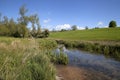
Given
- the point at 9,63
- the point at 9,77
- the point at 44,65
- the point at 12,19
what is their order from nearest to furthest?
1. the point at 9,77
2. the point at 9,63
3. the point at 44,65
4. the point at 12,19

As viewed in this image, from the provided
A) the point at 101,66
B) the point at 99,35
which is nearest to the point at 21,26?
the point at 99,35

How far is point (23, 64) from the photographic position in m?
5.74

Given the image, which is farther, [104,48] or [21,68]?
[104,48]

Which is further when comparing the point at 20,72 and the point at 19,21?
the point at 19,21

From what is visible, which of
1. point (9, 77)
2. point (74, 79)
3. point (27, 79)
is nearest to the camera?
point (9, 77)

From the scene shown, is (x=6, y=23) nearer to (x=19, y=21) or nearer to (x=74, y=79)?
(x=19, y=21)

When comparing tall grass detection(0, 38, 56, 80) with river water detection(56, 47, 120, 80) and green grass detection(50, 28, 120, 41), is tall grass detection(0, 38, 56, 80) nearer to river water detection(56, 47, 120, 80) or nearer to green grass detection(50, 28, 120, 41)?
river water detection(56, 47, 120, 80)

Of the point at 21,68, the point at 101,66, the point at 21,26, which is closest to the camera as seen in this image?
the point at 21,68

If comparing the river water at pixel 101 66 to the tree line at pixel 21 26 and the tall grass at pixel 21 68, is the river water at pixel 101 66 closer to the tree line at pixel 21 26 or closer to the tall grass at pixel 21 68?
the tall grass at pixel 21 68

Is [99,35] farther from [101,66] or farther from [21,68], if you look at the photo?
[21,68]

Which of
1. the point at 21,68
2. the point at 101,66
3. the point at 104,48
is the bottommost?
the point at 101,66

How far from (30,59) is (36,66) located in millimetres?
808

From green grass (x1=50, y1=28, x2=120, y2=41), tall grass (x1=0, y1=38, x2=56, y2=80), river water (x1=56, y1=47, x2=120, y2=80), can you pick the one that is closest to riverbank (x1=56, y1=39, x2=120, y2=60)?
river water (x1=56, y1=47, x2=120, y2=80)

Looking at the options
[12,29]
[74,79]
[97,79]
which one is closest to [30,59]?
[74,79]
